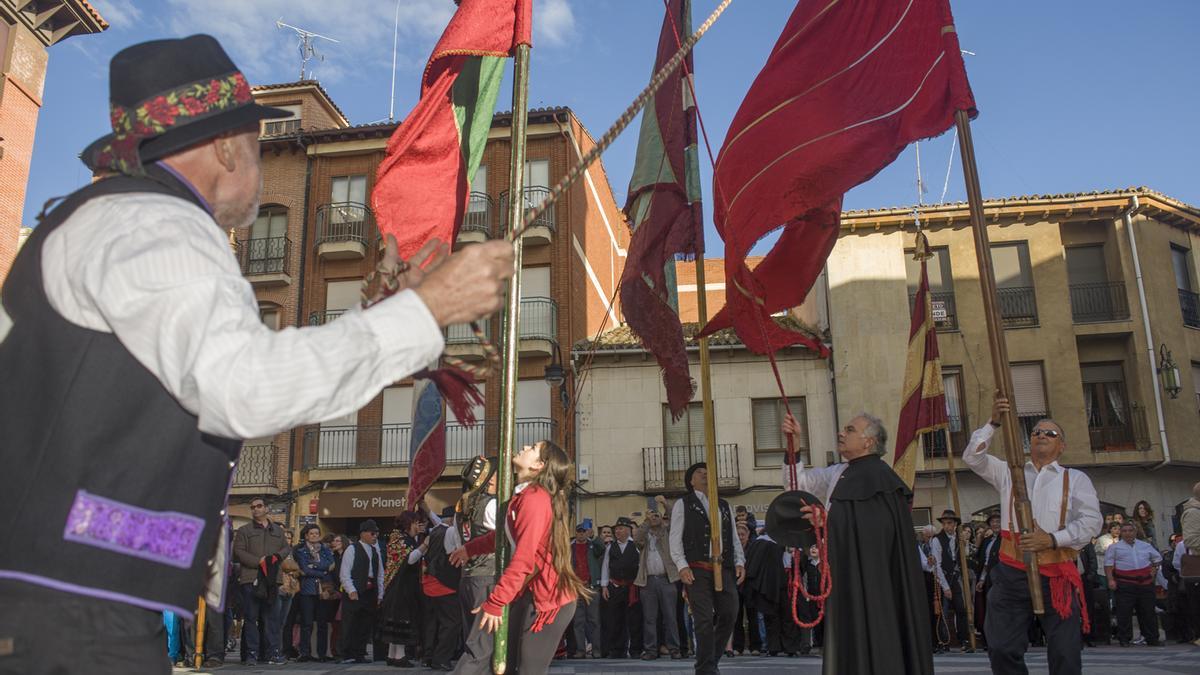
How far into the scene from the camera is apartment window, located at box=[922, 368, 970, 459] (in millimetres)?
25711

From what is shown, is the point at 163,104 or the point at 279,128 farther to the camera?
the point at 279,128

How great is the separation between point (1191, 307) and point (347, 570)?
25768mm

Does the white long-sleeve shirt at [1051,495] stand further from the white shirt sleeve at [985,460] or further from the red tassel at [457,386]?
the red tassel at [457,386]

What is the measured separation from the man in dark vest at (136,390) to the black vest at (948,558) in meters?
14.7

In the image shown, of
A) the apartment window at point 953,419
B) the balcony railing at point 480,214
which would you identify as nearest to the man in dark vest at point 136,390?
the apartment window at point 953,419

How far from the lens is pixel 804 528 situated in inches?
264

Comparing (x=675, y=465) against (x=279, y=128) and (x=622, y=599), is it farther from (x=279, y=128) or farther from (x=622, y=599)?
(x=279, y=128)

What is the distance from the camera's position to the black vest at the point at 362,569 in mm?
13320

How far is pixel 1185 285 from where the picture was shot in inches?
1111

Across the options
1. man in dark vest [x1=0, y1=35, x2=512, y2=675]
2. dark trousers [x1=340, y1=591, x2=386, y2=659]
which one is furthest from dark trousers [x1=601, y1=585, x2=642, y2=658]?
man in dark vest [x1=0, y1=35, x2=512, y2=675]

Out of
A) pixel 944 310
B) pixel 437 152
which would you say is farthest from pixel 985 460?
pixel 944 310

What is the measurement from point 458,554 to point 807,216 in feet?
13.4

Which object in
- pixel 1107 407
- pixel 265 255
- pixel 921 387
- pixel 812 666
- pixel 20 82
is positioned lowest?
pixel 812 666

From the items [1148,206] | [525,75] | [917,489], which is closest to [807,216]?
[525,75]
